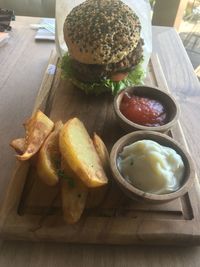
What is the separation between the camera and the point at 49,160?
94 centimetres

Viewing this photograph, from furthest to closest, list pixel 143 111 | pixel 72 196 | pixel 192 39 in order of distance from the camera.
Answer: pixel 192 39
pixel 143 111
pixel 72 196

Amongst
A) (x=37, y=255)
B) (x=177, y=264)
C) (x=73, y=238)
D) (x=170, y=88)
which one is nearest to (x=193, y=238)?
(x=177, y=264)

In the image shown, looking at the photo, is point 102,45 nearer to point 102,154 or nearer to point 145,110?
point 145,110

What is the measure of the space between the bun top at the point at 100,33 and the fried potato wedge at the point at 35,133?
17.5 inches

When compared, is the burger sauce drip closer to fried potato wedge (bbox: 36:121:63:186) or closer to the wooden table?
the wooden table

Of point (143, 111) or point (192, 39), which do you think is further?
point (192, 39)

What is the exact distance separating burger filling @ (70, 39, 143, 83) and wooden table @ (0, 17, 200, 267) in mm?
258

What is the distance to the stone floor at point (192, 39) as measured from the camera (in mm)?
3401

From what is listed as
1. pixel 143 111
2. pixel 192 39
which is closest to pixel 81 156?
pixel 143 111

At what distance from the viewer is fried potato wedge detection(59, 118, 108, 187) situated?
863 millimetres

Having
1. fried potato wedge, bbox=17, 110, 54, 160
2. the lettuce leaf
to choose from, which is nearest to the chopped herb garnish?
fried potato wedge, bbox=17, 110, 54, 160

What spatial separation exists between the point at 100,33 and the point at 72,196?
763 mm

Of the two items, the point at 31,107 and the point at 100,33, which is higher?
the point at 100,33

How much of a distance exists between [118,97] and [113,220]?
55 cm
